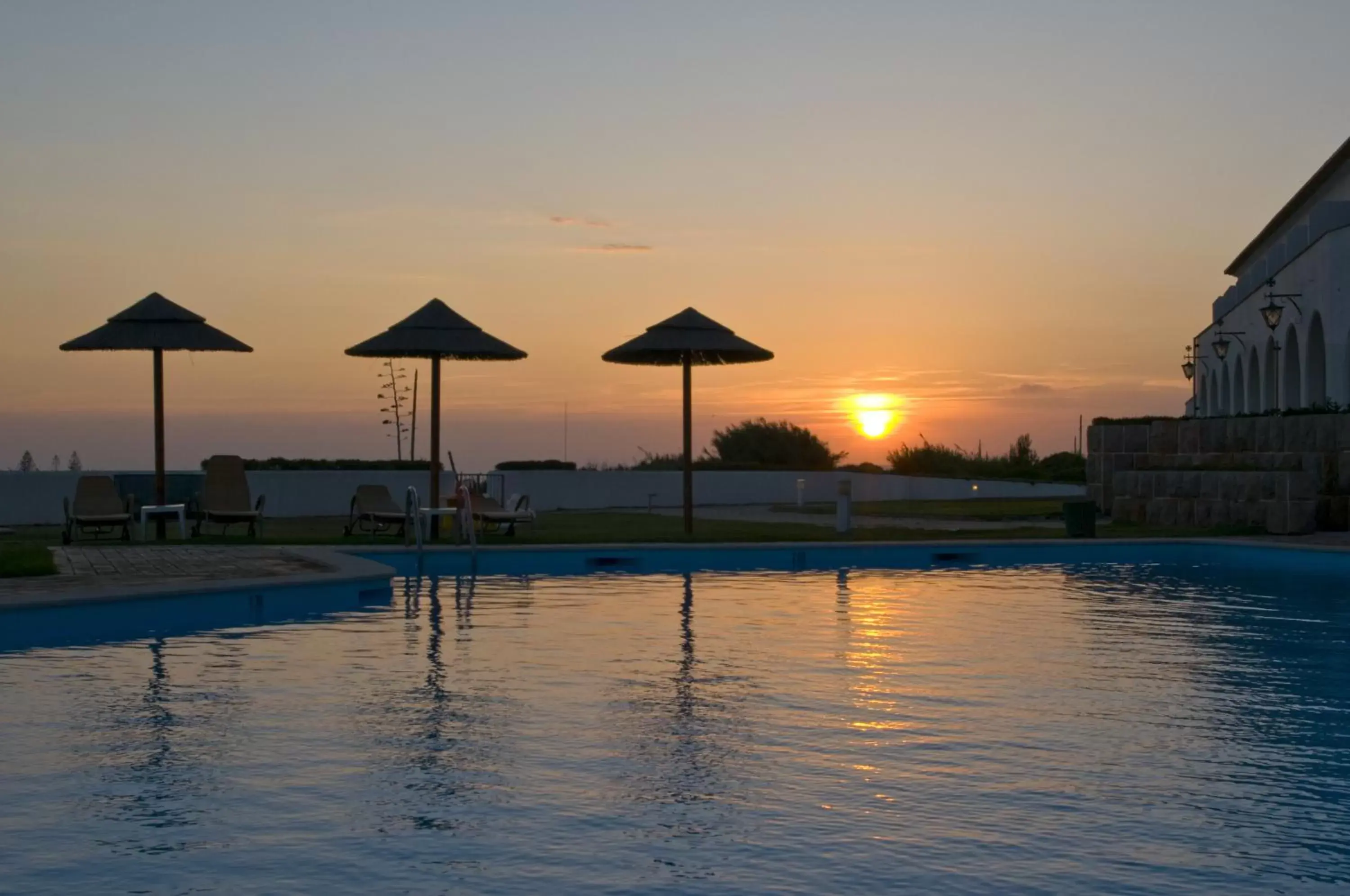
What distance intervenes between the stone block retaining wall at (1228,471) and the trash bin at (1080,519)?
2.79 m

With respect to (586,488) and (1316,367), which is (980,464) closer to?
(1316,367)

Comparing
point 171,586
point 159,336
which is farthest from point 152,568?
point 159,336

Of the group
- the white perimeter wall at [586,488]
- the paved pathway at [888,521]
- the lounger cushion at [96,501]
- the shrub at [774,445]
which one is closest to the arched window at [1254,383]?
the white perimeter wall at [586,488]

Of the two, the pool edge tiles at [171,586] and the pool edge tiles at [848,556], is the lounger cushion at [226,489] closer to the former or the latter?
the pool edge tiles at [848,556]

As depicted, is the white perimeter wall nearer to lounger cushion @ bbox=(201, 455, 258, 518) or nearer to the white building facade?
lounger cushion @ bbox=(201, 455, 258, 518)

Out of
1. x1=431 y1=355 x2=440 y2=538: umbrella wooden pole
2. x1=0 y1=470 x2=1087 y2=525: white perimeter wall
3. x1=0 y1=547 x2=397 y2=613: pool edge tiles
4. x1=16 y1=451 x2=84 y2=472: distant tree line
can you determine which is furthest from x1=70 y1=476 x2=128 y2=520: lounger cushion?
x1=16 y1=451 x2=84 y2=472: distant tree line

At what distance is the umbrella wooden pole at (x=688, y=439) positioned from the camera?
2045 centimetres

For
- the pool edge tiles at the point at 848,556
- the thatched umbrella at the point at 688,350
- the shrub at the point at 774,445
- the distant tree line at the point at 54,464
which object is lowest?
the pool edge tiles at the point at 848,556

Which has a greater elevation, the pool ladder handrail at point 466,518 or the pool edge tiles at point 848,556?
the pool ladder handrail at point 466,518

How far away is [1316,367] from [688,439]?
1576cm

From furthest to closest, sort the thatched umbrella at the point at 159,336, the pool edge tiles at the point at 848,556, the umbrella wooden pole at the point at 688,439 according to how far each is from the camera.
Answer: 1. the umbrella wooden pole at the point at 688,439
2. the thatched umbrella at the point at 159,336
3. the pool edge tiles at the point at 848,556

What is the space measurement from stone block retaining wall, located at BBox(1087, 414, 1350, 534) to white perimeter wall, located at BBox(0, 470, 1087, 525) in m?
7.70

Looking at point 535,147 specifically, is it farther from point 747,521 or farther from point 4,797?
point 4,797

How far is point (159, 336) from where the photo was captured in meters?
18.6
